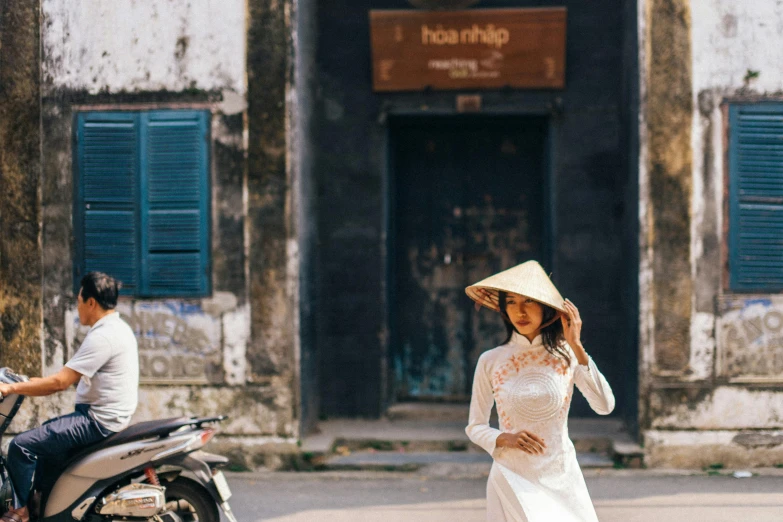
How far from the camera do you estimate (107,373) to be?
5.09 m

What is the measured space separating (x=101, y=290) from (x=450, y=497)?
10.4 ft

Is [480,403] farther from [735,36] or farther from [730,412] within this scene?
[735,36]

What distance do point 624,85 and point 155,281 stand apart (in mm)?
4799

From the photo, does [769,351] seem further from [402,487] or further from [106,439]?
[106,439]

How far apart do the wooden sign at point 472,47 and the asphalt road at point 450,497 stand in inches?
152

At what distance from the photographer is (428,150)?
9.45m

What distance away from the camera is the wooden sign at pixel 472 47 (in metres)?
8.82

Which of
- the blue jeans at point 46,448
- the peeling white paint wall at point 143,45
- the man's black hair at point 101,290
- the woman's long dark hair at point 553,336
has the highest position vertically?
the peeling white paint wall at point 143,45

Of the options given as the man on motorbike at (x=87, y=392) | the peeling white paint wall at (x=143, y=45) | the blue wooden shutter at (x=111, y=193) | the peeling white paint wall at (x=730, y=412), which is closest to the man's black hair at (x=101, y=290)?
the man on motorbike at (x=87, y=392)

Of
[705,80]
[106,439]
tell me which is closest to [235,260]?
[106,439]

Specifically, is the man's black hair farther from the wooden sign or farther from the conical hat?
the wooden sign

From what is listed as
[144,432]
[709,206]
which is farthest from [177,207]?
[709,206]

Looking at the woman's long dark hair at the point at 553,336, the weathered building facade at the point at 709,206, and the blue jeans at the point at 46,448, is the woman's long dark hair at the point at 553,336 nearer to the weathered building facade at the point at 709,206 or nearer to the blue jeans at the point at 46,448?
the blue jeans at the point at 46,448

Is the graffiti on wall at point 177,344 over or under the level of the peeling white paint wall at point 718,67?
under
